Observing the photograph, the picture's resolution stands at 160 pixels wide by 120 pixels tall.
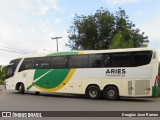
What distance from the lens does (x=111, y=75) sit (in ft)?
71.7

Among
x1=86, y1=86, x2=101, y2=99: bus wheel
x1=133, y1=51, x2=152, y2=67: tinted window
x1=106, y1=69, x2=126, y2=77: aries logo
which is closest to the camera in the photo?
x1=133, y1=51, x2=152, y2=67: tinted window

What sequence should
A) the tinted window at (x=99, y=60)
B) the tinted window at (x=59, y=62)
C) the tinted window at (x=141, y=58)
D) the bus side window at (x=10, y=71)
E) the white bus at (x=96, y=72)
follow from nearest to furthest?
1. the tinted window at (x=141, y=58)
2. the white bus at (x=96, y=72)
3. the tinted window at (x=99, y=60)
4. the tinted window at (x=59, y=62)
5. the bus side window at (x=10, y=71)

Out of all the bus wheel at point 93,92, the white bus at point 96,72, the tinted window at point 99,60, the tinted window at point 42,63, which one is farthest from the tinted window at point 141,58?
the tinted window at point 42,63

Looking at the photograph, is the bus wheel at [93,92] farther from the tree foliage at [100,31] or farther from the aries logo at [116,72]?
the tree foliage at [100,31]

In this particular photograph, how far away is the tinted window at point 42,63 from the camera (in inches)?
984

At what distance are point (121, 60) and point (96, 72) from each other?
6.51ft

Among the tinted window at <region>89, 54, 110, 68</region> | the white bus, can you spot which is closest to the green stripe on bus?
the white bus

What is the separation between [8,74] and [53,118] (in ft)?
56.5

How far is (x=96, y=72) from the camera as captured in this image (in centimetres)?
2238

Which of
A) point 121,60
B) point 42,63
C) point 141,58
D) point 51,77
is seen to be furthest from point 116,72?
point 42,63

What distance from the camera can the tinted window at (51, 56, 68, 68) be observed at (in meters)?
23.9

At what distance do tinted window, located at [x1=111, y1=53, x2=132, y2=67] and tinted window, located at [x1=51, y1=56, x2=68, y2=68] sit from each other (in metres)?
3.82

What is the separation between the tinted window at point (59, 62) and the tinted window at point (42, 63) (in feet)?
1.71

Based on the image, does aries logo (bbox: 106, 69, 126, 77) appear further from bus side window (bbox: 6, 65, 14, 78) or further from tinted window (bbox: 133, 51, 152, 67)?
bus side window (bbox: 6, 65, 14, 78)
